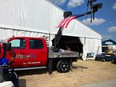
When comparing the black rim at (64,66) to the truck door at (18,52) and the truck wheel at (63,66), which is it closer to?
the truck wheel at (63,66)

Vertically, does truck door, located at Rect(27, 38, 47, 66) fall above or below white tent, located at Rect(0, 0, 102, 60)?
below

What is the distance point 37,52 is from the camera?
29.7ft

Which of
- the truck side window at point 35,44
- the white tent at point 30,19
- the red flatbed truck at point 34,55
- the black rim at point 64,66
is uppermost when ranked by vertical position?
the white tent at point 30,19

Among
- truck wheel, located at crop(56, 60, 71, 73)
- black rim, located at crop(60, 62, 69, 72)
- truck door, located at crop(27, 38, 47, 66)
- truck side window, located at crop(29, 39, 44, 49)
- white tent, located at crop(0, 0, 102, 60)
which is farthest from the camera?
white tent, located at crop(0, 0, 102, 60)

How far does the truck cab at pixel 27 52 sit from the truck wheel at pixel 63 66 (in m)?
1.06

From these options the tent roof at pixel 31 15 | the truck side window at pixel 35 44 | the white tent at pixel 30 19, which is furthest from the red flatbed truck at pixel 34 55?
the tent roof at pixel 31 15

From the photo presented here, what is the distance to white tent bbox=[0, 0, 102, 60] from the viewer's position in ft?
43.0

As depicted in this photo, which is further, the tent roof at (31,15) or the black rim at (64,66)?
the tent roof at (31,15)

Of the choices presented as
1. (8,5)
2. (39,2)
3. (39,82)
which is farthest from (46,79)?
(39,2)

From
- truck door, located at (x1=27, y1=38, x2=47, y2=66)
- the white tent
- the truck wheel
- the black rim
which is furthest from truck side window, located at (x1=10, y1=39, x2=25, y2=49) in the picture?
the white tent

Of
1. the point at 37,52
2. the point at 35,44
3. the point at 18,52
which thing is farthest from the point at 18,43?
the point at 37,52

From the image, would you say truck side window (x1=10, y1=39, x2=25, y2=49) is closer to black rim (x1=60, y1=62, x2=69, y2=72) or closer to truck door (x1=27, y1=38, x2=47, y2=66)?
truck door (x1=27, y1=38, x2=47, y2=66)

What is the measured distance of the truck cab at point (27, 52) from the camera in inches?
327

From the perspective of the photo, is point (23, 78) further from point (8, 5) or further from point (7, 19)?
point (8, 5)
